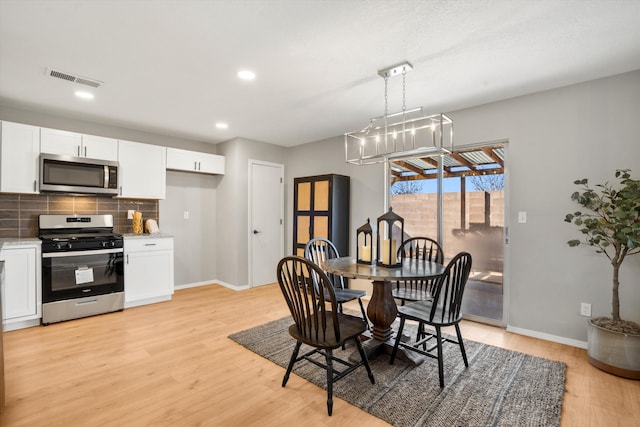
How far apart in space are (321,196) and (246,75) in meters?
2.18

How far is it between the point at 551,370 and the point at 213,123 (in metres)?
4.42

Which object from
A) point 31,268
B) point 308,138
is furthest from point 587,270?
point 31,268

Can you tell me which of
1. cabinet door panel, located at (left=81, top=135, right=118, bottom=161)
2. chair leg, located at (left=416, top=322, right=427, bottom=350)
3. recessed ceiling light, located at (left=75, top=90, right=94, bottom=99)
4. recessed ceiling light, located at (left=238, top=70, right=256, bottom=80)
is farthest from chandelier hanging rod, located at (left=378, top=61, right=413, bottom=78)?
cabinet door panel, located at (left=81, top=135, right=118, bottom=161)

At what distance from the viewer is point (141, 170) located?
4.27 metres

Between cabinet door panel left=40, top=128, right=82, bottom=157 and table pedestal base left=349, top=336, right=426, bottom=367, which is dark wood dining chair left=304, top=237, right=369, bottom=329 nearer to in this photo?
table pedestal base left=349, top=336, right=426, bottom=367

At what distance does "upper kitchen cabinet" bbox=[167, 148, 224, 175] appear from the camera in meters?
4.67

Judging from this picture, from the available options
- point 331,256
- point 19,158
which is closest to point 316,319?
point 331,256

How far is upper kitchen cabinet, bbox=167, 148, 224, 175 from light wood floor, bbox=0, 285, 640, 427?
2.32 m

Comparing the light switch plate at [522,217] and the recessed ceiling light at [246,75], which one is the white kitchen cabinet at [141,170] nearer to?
the recessed ceiling light at [246,75]

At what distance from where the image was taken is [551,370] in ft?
7.91

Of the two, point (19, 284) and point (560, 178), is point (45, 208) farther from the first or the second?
point (560, 178)

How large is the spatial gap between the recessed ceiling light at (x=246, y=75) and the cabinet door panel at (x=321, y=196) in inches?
79.0

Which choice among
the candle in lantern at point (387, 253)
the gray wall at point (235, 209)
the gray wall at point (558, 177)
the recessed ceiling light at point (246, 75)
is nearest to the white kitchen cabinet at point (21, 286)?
the gray wall at point (235, 209)

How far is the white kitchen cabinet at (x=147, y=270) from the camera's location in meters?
3.97
